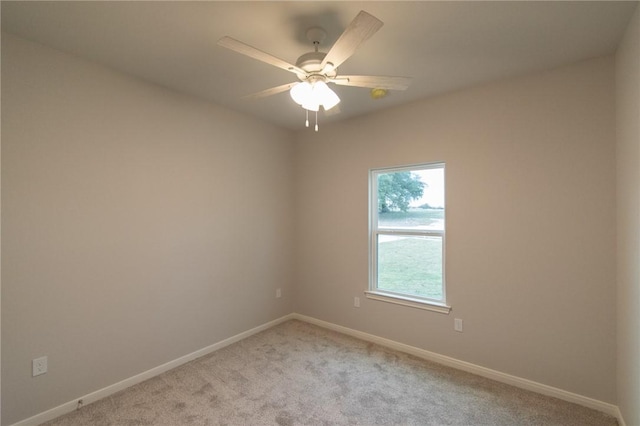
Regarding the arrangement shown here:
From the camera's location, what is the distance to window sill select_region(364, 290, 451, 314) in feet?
9.27

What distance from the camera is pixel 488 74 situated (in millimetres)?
2410

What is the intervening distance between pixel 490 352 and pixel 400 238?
1.30m

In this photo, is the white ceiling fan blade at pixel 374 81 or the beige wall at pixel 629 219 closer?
the beige wall at pixel 629 219

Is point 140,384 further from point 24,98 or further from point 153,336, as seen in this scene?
point 24,98

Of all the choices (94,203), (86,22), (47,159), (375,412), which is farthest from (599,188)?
(47,159)

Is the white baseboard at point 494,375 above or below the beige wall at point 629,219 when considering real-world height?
below

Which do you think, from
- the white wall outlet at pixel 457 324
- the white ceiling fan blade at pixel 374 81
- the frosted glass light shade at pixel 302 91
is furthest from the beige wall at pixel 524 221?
the frosted glass light shade at pixel 302 91

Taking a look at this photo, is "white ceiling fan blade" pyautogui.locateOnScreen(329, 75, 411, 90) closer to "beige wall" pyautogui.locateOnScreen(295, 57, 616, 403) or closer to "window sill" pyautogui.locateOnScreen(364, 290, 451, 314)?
"beige wall" pyautogui.locateOnScreen(295, 57, 616, 403)

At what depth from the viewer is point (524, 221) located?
7.92 feet

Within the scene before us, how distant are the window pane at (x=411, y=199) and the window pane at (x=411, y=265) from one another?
0.51ft

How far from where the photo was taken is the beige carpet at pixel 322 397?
79.6 inches

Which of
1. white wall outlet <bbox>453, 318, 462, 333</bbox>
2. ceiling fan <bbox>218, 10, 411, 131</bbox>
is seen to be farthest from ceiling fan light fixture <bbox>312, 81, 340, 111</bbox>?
white wall outlet <bbox>453, 318, 462, 333</bbox>

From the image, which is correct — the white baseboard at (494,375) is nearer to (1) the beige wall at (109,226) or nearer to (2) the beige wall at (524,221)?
(2) the beige wall at (524,221)

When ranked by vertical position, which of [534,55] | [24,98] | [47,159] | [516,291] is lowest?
[516,291]
